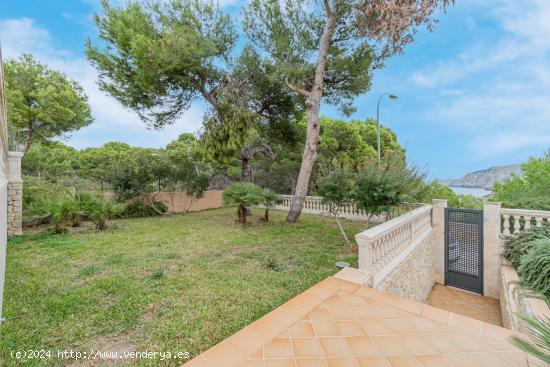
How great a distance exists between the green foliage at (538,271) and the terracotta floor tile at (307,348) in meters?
2.74

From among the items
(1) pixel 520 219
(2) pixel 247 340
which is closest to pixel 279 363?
(2) pixel 247 340

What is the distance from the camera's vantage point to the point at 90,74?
34.3 ft

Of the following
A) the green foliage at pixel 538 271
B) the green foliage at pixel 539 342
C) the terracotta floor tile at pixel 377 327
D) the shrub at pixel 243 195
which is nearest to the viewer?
the green foliage at pixel 539 342

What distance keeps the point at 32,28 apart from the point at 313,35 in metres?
8.72

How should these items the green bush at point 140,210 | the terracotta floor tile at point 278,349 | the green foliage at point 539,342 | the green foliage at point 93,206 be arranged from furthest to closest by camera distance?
the green bush at point 140,210, the green foliage at point 93,206, the terracotta floor tile at point 278,349, the green foliage at point 539,342

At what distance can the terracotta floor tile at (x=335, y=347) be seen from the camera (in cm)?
209

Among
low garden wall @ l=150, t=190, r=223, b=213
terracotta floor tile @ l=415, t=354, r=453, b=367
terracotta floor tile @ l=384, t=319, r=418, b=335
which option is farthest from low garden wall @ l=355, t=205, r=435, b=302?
low garden wall @ l=150, t=190, r=223, b=213

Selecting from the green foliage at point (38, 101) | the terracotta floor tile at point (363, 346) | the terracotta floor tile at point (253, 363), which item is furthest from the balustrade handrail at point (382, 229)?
the green foliage at point (38, 101)

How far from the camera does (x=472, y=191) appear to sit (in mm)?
11273

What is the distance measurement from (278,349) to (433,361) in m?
1.40

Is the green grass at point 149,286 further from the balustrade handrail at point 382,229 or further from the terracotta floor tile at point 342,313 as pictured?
the balustrade handrail at point 382,229

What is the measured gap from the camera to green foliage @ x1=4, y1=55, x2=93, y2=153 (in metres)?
11.6

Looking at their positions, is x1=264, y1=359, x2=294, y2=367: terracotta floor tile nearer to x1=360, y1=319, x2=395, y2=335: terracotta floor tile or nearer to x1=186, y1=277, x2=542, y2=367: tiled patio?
x1=186, y1=277, x2=542, y2=367: tiled patio

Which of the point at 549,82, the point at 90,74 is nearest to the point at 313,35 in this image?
the point at 549,82
